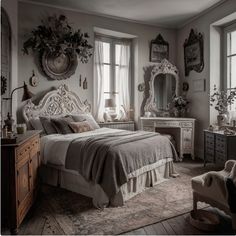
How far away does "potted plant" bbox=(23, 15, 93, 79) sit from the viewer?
4.54 meters

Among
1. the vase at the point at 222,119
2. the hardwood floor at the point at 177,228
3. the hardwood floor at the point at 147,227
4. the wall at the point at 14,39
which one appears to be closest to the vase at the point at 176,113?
the vase at the point at 222,119

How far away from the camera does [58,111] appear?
15.7 ft

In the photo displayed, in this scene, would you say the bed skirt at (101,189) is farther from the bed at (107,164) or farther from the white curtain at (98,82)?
the white curtain at (98,82)

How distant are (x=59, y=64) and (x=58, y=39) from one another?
487mm

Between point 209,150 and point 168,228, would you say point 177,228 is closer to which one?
point 168,228

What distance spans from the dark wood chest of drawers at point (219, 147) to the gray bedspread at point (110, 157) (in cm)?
124

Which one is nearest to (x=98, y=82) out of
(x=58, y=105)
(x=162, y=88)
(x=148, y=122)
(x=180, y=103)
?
(x=58, y=105)

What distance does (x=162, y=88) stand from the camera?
6055mm

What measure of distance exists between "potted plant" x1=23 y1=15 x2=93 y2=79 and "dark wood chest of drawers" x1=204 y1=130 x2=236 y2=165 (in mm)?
2992

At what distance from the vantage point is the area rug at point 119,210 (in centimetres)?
246

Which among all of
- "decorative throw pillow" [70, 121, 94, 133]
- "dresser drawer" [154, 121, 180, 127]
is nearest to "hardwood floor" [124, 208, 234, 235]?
"decorative throw pillow" [70, 121, 94, 133]

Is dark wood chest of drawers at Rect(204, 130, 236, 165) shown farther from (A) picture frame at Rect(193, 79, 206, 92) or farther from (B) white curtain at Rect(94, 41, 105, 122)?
(B) white curtain at Rect(94, 41, 105, 122)

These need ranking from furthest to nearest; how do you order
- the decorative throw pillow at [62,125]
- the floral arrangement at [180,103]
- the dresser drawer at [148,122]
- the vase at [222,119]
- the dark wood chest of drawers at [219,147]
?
the floral arrangement at [180,103] < the dresser drawer at [148,122] < the vase at [222,119] < the decorative throw pillow at [62,125] < the dark wood chest of drawers at [219,147]

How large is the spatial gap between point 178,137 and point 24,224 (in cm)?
382
